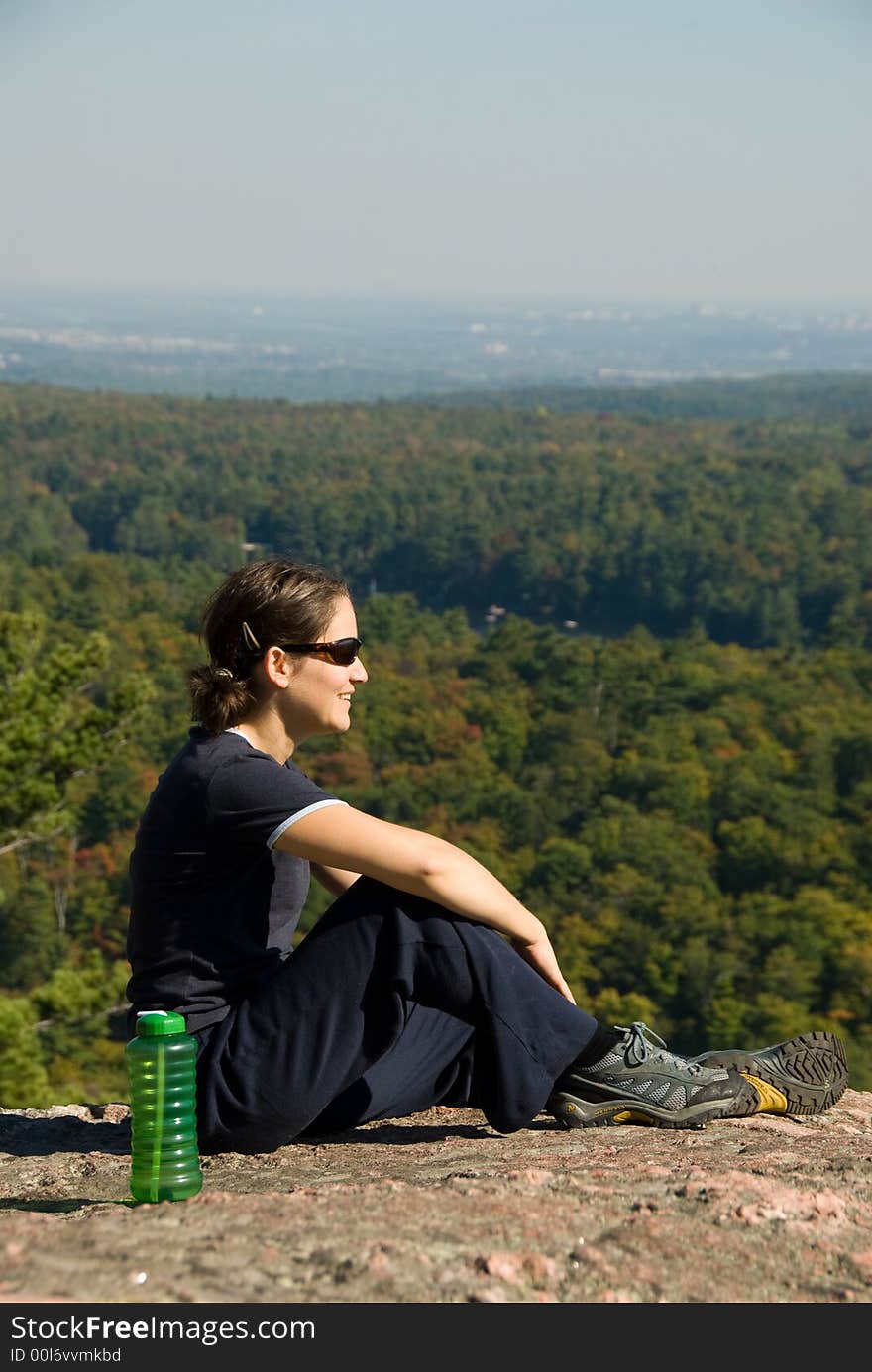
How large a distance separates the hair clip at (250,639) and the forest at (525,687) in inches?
247

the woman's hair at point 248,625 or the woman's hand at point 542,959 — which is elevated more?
the woman's hair at point 248,625

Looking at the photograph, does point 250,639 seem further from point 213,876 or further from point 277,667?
point 213,876

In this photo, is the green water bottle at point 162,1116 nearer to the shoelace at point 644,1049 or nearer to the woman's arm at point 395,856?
the woman's arm at point 395,856

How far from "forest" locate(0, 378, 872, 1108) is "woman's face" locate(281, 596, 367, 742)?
20.5 feet

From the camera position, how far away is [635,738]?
38.4 meters

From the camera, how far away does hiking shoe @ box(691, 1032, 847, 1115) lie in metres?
2.88

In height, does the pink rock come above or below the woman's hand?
below

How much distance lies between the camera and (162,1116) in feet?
7.24

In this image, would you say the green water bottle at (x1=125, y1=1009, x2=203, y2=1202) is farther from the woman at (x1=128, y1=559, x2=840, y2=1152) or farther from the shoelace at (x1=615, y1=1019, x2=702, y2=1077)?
the shoelace at (x1=615, y1=1019, x2=702, y2=1077)

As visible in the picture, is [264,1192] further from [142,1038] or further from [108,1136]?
[108,1136]

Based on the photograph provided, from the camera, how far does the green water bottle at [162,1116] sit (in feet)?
7.23

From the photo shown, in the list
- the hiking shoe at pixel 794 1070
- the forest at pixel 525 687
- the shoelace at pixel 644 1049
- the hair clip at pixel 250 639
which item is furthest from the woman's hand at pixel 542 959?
the forest at pixel 525 687

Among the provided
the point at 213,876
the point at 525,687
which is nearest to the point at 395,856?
the point at 213,876

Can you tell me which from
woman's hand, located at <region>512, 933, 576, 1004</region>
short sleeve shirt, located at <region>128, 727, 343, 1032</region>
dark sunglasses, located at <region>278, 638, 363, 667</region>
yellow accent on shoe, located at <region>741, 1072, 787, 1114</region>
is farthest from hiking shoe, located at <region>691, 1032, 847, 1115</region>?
dark sunglasses, located at <region>278, 638, 363, 667</region>
